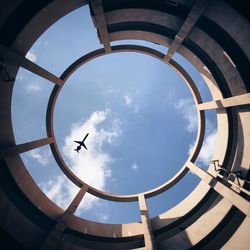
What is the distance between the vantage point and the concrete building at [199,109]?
11.3 m

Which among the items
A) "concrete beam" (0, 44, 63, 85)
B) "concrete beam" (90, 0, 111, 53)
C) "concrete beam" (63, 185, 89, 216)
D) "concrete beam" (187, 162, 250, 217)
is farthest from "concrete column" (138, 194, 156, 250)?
"concrete beam" (90, 0, 111, 53)

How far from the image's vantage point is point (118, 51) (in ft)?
56.2

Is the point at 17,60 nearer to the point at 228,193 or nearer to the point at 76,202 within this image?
the point at 76,202

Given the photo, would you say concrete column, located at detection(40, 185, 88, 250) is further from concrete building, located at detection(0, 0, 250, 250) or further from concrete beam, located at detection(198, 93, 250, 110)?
concrete beam, located at detection(198, 93, 250, 110)

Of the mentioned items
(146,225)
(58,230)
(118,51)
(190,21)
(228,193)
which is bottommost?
(58,230)

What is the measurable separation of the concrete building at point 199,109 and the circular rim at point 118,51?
12 cm

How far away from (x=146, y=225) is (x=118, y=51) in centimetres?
1357

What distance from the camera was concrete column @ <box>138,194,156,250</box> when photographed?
43.4 ft

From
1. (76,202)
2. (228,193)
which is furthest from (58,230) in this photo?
(228,193)

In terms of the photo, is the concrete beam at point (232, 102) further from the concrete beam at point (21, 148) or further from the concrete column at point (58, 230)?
the concrete beam at point (21, 148)

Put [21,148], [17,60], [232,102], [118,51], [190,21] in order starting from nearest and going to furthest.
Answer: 1. [190,21]
2. [17,60]
3. [232,102]
4. [21,148]
5. [118,51]

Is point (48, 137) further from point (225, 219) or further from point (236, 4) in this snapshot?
point (236, 4)

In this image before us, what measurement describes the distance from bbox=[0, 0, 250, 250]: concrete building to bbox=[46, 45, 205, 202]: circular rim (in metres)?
0.12

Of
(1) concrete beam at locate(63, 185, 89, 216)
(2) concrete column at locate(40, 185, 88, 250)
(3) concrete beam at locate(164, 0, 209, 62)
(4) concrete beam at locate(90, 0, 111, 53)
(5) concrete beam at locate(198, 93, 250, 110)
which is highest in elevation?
(3) concrete beam at locate(164, 0, 209, 62)
